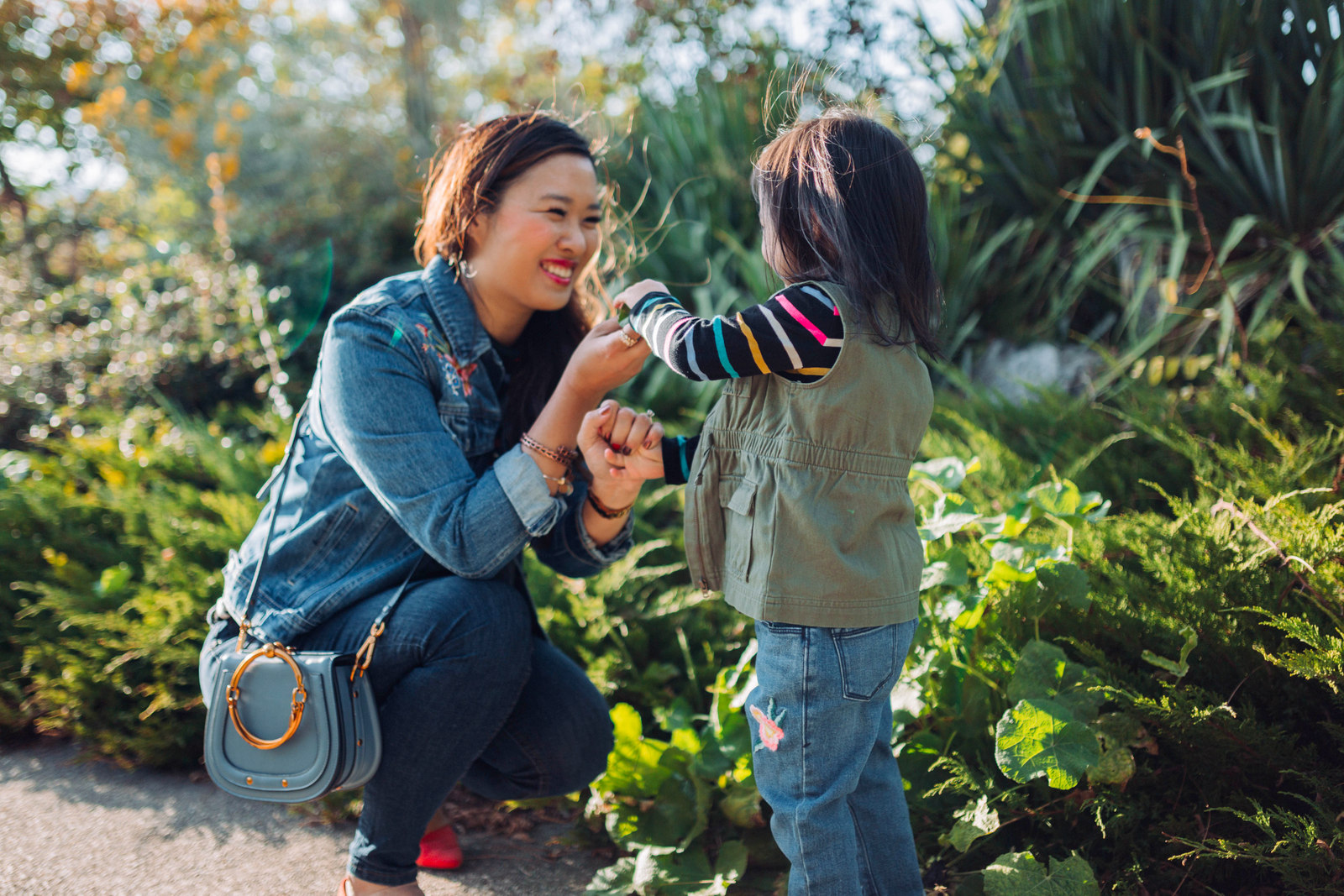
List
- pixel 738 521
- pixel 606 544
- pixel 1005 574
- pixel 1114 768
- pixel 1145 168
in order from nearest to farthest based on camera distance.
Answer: pixel 738 521 → pixel 1114 768 → pixel 1005 574 → pixel 606 544 → pixel 1145 168

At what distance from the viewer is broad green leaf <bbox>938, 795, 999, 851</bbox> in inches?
61.7

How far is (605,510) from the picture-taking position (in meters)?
1.85

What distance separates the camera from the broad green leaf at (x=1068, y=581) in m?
1.75

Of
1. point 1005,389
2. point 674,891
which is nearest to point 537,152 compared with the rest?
point 674,891

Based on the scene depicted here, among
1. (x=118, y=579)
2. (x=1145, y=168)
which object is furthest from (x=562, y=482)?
(x=1145, y=168)

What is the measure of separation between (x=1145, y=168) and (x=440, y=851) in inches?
154

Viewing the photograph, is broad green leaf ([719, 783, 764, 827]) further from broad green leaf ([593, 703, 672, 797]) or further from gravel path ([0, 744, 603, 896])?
gravel path ([0, 744, 603, 896])

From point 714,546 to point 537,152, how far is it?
0.95 metres

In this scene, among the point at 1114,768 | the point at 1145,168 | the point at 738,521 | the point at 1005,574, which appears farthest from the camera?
the point at 1145,168

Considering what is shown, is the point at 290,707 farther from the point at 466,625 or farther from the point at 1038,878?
the point at 1038,878

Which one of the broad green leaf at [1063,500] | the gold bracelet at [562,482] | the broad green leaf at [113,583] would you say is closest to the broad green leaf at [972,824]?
the broad green leaf at [1063,500]

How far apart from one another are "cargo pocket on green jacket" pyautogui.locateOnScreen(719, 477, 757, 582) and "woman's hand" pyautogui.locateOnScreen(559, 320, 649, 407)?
1.14 feet

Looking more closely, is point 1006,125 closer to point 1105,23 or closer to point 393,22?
point 1105,23

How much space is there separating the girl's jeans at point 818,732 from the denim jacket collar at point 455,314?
2.94ft
